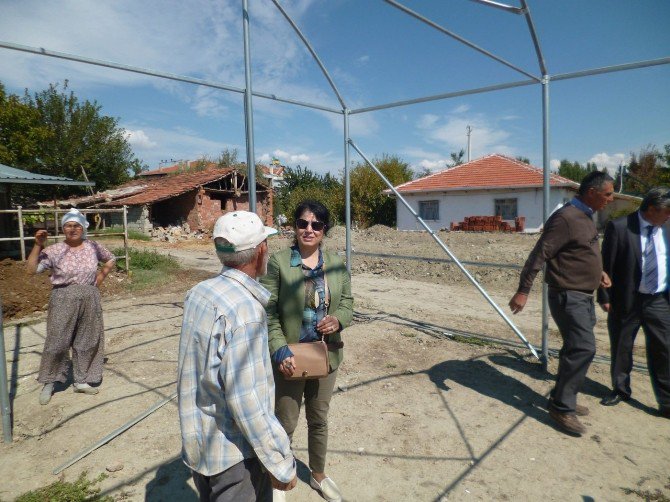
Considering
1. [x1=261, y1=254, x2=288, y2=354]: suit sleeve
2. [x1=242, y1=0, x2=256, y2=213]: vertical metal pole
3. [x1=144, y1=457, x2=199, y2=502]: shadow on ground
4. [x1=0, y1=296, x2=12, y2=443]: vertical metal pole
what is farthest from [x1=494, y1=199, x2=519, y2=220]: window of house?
[x1=0, y1=296, x2=12, y2=443]: vertical metal pole

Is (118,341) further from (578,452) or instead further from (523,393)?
(578,452)

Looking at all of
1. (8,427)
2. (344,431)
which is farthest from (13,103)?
(344,431)

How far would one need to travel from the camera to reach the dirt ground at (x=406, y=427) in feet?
8.74

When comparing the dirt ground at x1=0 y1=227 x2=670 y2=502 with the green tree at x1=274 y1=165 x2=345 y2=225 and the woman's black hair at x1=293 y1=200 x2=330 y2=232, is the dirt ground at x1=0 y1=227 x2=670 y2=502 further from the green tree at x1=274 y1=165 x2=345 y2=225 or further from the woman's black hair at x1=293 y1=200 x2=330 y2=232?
the green tree at x1=274 y1=165 x2=345 y2=225

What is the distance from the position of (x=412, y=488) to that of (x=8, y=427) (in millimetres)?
3016

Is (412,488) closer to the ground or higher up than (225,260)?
closer to the ground

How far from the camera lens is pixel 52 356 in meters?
3.83

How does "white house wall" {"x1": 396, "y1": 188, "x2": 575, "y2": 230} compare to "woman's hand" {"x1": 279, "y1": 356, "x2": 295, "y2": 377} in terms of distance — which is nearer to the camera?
"woman's hand" {"x1": 279, "y1": 356, "x2": 295, "y2": 377}

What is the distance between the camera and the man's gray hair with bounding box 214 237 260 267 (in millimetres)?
1624

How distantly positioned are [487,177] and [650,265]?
875 inches

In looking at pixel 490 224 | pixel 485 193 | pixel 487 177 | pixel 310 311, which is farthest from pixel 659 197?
pixel 487 177

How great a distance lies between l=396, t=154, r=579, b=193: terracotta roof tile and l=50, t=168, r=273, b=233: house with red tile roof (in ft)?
36.3

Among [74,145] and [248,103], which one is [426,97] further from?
[74,145]

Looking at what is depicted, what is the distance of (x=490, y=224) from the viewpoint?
886 inches
